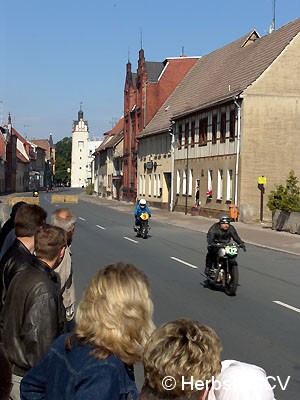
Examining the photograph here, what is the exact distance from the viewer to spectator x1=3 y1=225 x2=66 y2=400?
4.08 meters

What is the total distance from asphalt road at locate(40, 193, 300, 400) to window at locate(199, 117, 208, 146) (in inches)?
755

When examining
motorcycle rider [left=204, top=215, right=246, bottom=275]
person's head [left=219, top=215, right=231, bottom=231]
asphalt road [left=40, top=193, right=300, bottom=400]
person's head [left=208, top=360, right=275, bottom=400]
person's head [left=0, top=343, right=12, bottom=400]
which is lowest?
asphalt road [left=40, top=193, right=300, bottom=400]

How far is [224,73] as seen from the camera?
154 feet

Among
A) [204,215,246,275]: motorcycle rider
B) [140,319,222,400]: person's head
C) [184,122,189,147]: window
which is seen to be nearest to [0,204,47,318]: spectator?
[140,319,222,400]: person's head

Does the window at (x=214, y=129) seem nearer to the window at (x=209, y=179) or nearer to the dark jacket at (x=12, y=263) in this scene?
the window at (x=209, y=179)

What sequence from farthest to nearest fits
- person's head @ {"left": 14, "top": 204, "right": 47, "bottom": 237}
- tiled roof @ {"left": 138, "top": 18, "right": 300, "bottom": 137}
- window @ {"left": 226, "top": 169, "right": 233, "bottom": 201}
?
tiled roof @ {"left": 138, "top": 18, "right": 300, "bottom": 137}
window @ {"left": 226, "top": 169, "right": 233, "bottom": 201}
person's head @ {"left": 14, "top": 204, "right": 47, "bottom": 237}

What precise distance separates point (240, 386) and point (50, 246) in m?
2.06

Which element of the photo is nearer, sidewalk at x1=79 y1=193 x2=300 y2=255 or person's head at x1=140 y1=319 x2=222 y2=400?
person's head at x1=140 y1=319 x2=222 y2=400

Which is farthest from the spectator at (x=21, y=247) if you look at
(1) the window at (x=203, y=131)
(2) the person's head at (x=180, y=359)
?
(1) the window at (x=203, y=131)

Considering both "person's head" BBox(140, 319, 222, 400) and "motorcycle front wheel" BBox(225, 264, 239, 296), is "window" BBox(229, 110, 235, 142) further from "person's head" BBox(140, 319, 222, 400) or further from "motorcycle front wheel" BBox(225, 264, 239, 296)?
"person's head" BBox(140, 319, 222, 400)

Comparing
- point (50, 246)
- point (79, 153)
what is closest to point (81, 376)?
point (50, 246)

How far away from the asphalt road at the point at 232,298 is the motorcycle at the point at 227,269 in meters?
0.24

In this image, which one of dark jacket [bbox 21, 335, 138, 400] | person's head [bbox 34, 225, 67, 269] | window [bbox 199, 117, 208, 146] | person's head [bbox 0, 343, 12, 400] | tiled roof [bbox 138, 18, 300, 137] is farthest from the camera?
window [bbox 199, 117, 208, 146]

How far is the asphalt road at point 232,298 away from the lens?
8086 mm
